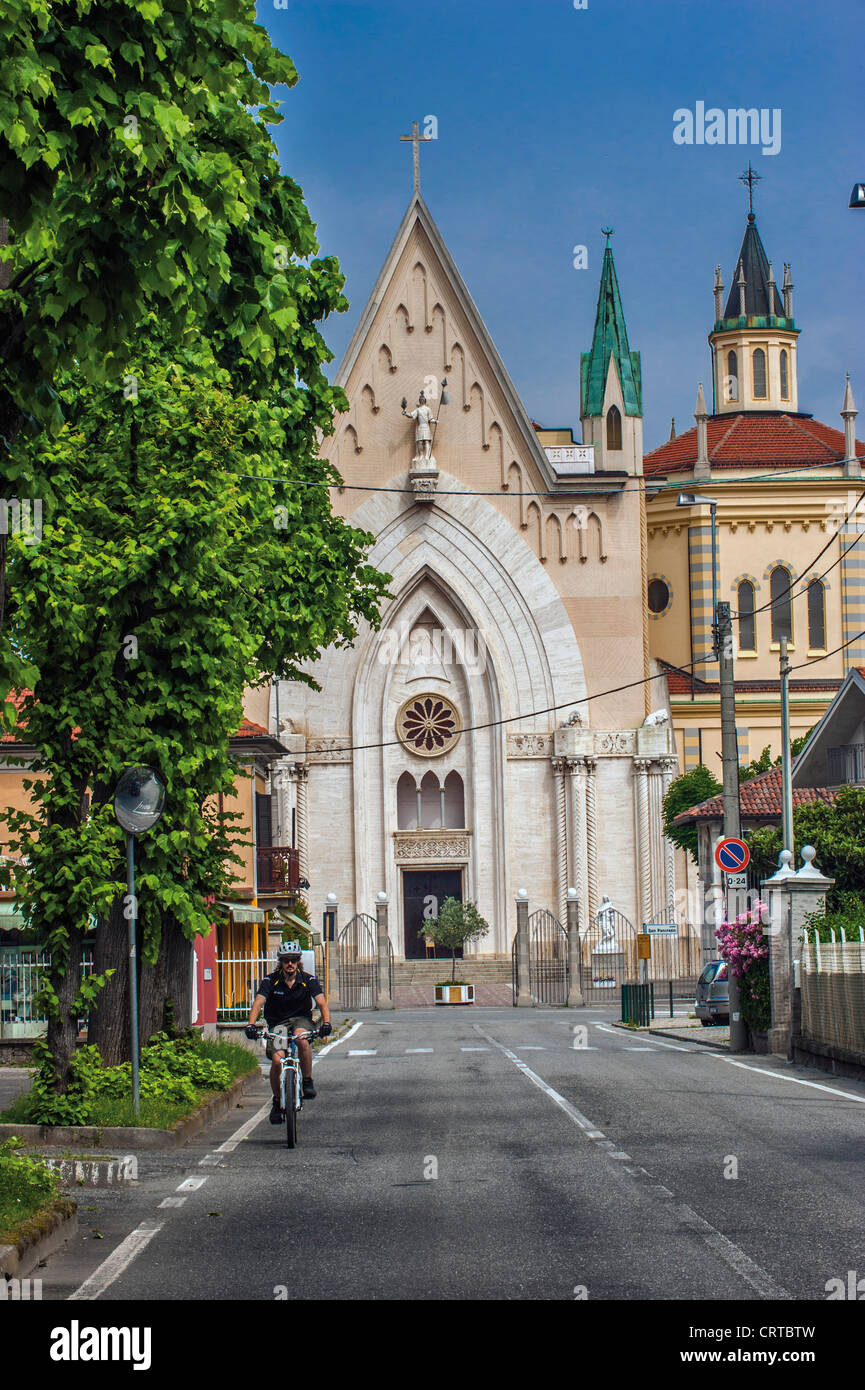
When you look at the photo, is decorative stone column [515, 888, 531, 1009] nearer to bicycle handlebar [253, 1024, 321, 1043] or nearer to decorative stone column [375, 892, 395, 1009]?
Answer: decorative stone column [375, 892, 395, 1009]

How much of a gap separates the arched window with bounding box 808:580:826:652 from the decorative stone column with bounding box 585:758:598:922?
10.7 metres

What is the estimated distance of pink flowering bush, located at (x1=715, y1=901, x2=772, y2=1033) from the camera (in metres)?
27.3

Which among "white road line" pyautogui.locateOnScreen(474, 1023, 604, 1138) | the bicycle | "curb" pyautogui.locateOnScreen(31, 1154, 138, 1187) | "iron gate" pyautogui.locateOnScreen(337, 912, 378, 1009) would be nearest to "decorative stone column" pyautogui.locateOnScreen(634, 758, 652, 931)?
"iron gate" pyautogui.locateOnScreen(337, 912, 378, 1009)

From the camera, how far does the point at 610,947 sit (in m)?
60.6

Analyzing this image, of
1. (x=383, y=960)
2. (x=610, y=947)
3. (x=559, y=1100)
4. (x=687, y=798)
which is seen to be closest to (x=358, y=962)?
(x=383, y=960)

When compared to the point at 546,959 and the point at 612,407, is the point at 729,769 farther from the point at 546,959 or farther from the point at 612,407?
the point at 612,407

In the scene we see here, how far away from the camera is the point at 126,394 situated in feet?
58.8

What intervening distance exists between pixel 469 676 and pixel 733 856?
114 feet

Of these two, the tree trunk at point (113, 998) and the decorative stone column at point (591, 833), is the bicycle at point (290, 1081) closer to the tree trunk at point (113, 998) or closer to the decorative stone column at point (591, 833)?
the tree trunk at point (113, 998)

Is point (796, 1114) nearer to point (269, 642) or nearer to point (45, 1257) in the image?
point (45, 1257)

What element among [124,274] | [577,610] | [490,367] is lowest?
[124,274]

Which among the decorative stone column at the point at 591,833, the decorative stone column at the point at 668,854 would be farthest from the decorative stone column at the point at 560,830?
the decorative stone column at the point at 668,854

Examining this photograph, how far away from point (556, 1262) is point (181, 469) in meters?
10.5

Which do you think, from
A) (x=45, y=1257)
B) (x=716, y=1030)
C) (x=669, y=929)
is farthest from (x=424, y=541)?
(x=45, y=1257)
